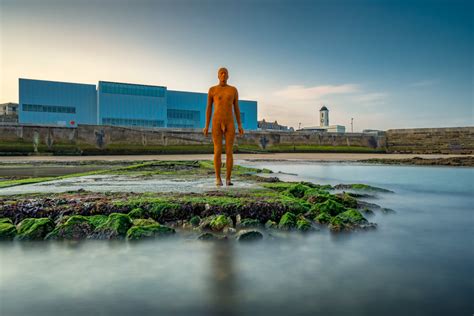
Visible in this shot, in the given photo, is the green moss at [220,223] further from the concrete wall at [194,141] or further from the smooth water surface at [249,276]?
the concrete wall at [194,141]

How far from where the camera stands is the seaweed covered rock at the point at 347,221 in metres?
4.66

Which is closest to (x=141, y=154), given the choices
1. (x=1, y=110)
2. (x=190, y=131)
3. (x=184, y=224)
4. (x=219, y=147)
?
(x=190, y=131)

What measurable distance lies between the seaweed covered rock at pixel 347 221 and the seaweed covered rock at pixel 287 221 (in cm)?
50

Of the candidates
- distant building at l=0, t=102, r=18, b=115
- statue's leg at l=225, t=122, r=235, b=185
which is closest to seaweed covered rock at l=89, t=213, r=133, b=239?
statue's leg at l=225, t=122, r=235, b=185

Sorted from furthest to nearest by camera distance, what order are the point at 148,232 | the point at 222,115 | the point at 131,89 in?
the point at 131,89, the point at 222,115, the point at 148,232

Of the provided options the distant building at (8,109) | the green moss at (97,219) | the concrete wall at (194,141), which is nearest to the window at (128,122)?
the concrete wall at (194,141)

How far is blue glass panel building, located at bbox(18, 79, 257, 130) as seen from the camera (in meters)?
56.8

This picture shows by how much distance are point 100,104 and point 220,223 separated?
60550 millimetres

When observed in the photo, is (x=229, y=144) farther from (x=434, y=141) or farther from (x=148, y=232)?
(x=434, y=141)

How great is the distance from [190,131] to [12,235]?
33255 millimetres

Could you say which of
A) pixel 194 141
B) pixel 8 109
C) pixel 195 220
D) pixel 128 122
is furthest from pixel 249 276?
pixel 8 109

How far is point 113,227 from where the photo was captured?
433 centimetres

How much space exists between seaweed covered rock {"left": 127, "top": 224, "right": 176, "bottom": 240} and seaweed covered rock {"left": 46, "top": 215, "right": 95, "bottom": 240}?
0.54m

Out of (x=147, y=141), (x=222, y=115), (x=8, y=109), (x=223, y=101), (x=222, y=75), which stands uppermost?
(x=8, y=109)
